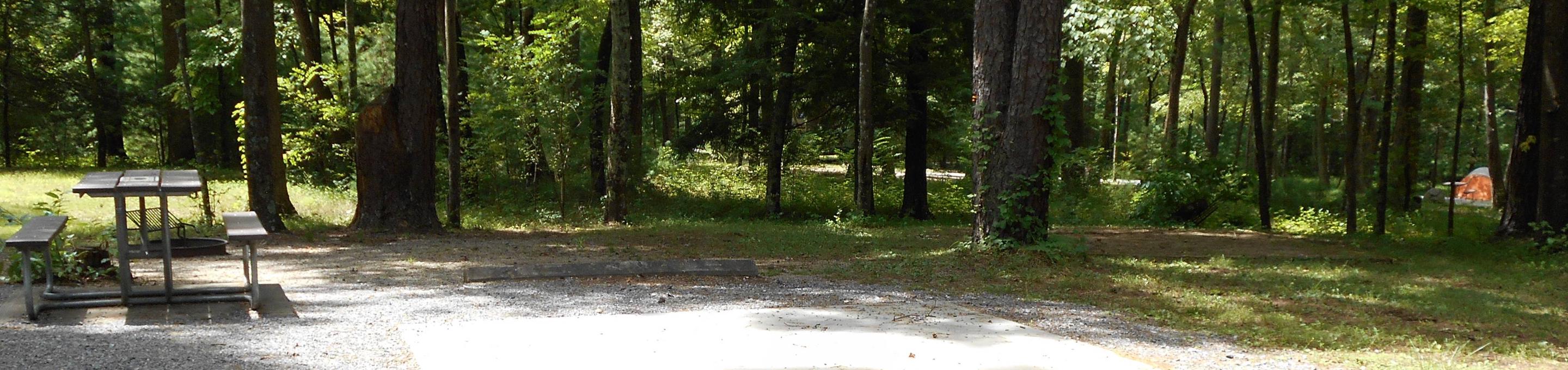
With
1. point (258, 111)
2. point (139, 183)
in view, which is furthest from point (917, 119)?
point (139, 183)

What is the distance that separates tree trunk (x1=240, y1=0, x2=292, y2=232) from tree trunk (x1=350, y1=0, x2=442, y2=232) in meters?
1.07

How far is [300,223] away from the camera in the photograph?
46.2 ft

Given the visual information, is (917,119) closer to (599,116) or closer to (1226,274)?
(599,116)

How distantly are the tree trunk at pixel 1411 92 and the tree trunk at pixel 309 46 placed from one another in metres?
18.0

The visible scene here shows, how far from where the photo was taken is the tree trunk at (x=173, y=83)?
71.4 feet

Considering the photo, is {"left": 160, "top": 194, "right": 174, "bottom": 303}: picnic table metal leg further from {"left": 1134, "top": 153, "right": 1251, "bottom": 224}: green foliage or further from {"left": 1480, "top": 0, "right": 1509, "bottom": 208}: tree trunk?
{"left": 1480, "top": 0, "right": 1509, "bottom": 208}: tree trunk

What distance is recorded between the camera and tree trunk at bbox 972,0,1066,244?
9.65 meters

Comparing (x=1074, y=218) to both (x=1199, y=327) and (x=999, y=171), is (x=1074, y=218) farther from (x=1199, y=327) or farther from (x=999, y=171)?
(x=1199, y=327)

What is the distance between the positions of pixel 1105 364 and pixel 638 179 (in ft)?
55.8

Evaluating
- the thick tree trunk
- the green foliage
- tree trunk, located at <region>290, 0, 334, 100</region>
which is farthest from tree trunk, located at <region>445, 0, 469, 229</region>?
the green foliage

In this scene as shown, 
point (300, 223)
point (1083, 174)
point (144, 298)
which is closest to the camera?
point (144, 298)

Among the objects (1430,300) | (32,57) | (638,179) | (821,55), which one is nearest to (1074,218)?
(821,55)

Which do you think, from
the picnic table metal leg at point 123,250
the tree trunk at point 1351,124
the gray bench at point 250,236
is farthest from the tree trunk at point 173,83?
the tree trunk at point 1351,124

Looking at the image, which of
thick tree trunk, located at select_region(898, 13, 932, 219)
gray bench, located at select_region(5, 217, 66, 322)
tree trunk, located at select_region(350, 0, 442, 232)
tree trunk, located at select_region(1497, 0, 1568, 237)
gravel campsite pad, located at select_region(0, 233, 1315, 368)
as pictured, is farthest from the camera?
thick tree trunk, located at select_region(898, 13, 932, 219)
